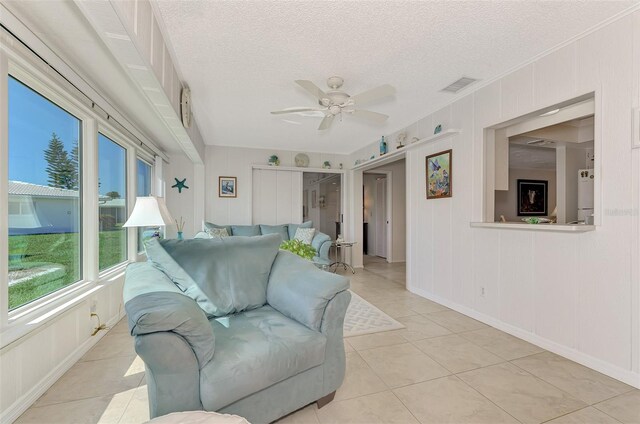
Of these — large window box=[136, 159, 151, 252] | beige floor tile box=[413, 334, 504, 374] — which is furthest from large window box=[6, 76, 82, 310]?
beige floor tile box=[413, 334, 504, 374]

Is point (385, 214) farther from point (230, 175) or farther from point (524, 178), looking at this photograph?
point (230, 175)

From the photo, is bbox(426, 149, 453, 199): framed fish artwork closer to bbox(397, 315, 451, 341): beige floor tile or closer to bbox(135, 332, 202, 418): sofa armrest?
bbox(397, 315, 451, 341): beige floor tile

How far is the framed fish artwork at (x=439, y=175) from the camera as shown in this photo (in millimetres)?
3365

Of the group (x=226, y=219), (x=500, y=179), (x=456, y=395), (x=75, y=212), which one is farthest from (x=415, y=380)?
(x=226, y=219)

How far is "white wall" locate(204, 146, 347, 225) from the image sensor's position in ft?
17.7

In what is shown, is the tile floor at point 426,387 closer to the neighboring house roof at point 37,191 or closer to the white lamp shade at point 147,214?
the white lamp shade at point 147,214

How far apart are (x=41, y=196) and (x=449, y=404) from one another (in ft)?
9.66

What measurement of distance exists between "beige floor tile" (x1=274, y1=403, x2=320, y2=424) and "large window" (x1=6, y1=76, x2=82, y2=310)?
5.67ft

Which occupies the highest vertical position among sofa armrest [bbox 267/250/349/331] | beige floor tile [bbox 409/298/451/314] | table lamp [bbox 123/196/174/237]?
table lamp [bbox 123/196/174/237]

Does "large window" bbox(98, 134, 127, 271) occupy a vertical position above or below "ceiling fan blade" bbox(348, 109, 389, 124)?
below

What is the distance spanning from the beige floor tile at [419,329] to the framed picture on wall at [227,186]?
150 inches

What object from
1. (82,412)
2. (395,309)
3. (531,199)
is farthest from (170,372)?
(531,199)

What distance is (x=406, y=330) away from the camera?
108 inches

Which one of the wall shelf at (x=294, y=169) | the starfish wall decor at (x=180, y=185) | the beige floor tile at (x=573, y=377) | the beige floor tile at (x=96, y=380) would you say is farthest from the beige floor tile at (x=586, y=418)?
the starfish wall decor at (x=180, y=185)
